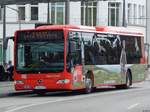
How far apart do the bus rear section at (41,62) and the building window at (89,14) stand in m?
52.9

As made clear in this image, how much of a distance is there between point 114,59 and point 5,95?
657 centimetres

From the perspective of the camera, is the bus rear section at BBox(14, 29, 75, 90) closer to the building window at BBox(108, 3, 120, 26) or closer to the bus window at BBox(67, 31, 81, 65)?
the bus window at BBox(67, 31, 81, 65)

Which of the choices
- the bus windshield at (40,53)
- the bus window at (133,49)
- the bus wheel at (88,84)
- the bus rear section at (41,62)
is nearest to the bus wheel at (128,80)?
the bus window at (133,49)

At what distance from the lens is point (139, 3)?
3479 inches

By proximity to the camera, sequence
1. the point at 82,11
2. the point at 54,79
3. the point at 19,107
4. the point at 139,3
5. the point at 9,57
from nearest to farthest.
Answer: the point at 19,107, the point at 54,79, the point at 9,57, the point at 82,11, the point at 139,3

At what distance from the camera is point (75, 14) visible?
261ft

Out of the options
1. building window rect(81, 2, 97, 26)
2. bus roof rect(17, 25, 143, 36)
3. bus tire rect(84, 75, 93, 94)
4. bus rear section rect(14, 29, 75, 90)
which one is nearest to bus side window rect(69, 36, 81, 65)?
bus rear section rect(14, 29, 75, 90)

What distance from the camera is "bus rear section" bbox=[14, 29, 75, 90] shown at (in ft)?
86.8

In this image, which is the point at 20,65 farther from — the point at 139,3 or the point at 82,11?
the point at 139,3

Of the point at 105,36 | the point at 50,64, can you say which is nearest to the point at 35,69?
the point at 50,64

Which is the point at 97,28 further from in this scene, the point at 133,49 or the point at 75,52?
the point at 133,49

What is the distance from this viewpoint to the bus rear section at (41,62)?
1041 inches

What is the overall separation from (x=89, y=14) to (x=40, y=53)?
54.8 meters

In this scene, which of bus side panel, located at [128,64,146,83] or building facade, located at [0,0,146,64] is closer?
bus side panel, located at [128,64,146,83]
